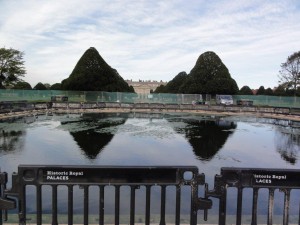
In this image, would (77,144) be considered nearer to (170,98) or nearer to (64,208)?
(64,208)

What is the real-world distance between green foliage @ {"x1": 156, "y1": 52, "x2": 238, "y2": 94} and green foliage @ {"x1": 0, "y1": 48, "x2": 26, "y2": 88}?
3727 cm

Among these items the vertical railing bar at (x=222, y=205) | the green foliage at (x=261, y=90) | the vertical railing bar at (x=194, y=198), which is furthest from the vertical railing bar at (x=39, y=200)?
the green foliage at (x=261, y=90)

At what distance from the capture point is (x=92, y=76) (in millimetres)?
73375

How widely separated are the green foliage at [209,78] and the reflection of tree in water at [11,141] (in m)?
54.1

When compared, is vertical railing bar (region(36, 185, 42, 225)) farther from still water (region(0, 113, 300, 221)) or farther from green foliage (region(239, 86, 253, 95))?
green foliage (region(239, 86, 253, 95))

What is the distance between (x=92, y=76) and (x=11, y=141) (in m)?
58.4

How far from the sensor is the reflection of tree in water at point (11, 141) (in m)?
14.0

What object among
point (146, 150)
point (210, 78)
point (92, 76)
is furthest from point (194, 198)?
point (92, 76)

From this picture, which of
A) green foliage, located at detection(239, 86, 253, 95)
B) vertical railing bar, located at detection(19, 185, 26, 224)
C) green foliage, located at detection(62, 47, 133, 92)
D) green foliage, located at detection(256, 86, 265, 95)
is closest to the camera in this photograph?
vertical railing bar, located at detection(19, 185, 26, 224)

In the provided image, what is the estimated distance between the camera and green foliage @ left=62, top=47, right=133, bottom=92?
237ft

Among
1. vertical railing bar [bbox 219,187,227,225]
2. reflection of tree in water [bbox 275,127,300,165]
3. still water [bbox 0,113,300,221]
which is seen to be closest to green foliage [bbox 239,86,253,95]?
reflection of tree in water [bbox 275,127,300,165]

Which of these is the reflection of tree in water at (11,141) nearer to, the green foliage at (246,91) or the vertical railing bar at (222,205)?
the vertical railing bar at (222,205)

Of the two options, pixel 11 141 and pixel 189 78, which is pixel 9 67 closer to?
pixel 189 78

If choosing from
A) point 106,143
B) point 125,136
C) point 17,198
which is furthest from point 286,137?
point 17,198
